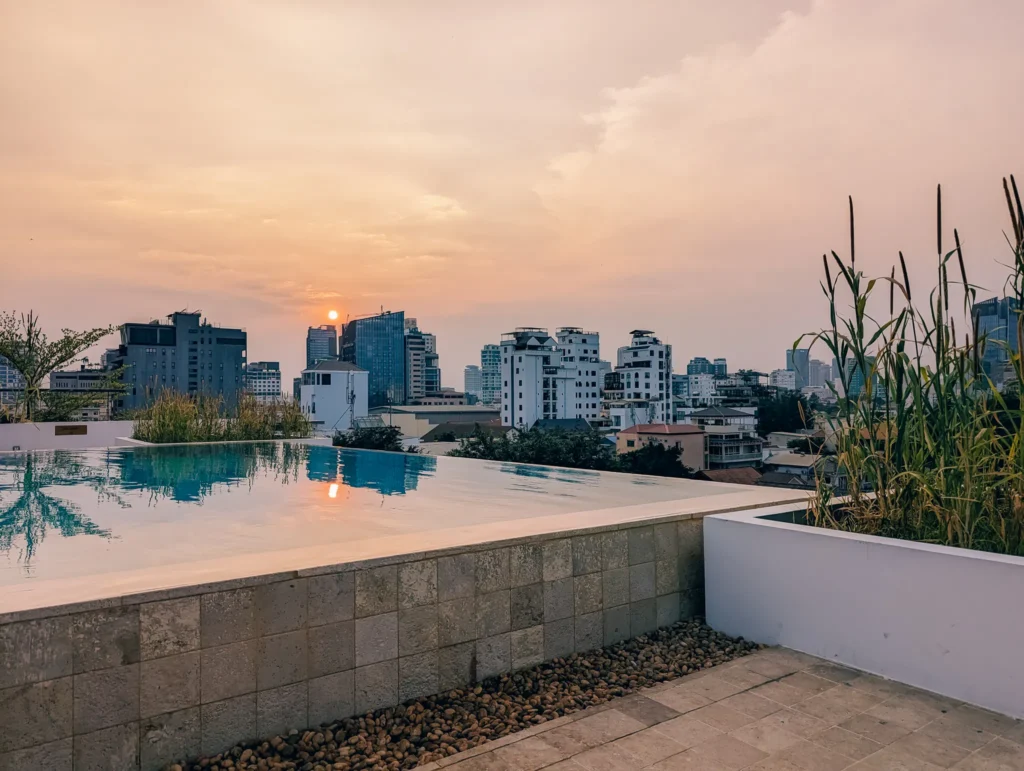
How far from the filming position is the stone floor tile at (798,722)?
2184 millimetres

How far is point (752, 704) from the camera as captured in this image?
7.84 ft

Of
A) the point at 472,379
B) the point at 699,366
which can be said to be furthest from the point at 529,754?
the point at 472,379

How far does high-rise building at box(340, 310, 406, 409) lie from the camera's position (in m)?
91.8

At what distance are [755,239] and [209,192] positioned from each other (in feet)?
29.2

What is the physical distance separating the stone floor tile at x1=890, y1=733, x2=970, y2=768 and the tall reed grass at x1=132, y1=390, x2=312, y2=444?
10141 mm

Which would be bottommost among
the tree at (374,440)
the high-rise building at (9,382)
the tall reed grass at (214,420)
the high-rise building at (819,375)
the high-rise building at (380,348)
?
the tree at (374,440)

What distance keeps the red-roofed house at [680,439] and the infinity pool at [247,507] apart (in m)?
24.6

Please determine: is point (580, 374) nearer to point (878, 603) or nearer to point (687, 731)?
point (878, 603)

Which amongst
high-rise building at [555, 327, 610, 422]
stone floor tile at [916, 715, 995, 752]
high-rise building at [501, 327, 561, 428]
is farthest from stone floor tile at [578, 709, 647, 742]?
high-rise building at [555, 327, 610, 422]

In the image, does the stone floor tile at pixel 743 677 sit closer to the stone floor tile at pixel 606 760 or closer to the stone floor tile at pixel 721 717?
the stone floor tile at pixel 721 717

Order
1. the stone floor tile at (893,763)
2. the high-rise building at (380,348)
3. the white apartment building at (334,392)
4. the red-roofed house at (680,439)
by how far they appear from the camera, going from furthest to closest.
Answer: the high-rise building at (380,348)
the white apartment building at (334,392)
the red-roofed house at (680,439)
the stone floor tile at (893,763)

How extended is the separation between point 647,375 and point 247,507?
59.6m

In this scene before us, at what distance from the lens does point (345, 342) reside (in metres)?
91.8

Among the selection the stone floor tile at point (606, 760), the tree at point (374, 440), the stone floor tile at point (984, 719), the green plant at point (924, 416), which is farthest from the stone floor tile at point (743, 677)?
the tree at point (374, 440)
